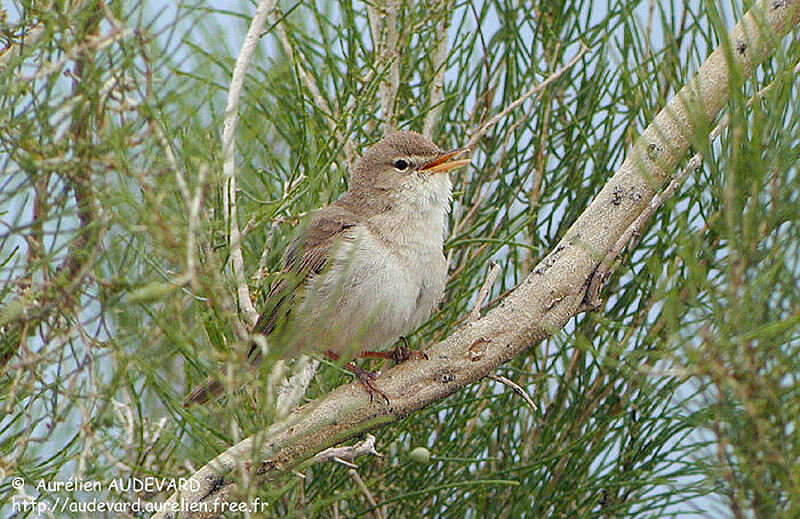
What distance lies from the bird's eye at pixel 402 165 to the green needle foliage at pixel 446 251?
0.47ft

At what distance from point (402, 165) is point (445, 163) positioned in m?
0.17

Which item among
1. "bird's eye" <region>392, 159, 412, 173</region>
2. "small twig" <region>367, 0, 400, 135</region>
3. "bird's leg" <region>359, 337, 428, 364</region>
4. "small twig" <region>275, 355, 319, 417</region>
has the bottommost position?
"small twig" <region>275, 355, 319, 417</region>

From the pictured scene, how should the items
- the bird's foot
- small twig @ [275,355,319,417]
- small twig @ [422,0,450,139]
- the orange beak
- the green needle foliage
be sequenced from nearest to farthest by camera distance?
the green needle foliage < the bird's foot < small twig @ [275,355,319,417] < the orange beak < small twig @ [422,0,450,139]

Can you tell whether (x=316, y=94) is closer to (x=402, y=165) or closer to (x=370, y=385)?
(x=402, y=165)

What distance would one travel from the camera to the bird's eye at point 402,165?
357 centimetres

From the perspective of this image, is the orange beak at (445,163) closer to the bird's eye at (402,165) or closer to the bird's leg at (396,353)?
the bird's eye at (402,165)

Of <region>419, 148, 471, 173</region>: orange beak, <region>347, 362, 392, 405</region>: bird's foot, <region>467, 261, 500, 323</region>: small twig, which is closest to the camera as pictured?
<region>347, 362, 392, 405</region>: bird's foot

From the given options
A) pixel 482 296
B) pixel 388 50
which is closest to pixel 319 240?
pixel 388 50

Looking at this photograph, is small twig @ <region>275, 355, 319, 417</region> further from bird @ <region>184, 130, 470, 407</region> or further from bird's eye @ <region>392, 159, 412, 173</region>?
bird's eye @ <region>392, 159, 412, 173</region>

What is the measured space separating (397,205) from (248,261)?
0.59 m

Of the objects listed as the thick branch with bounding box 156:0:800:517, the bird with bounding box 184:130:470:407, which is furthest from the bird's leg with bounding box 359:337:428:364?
the thick branch with bounding box 156:0:800:517

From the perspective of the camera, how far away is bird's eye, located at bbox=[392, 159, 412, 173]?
11.7ft

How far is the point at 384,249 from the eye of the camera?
3385 millimetres

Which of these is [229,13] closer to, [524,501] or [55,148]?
[55,148]
